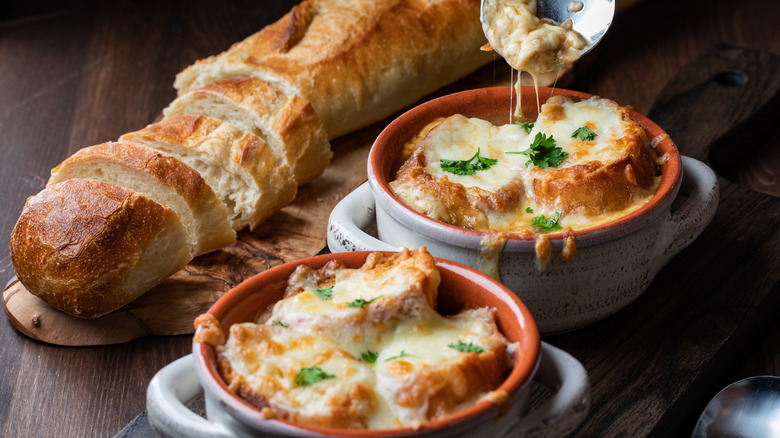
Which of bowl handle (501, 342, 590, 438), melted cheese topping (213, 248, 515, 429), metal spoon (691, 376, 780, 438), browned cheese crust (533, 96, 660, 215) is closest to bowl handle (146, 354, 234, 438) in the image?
melted cheese topping (213, 248, 515, 429)

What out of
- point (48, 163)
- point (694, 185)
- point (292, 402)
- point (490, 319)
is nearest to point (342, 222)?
point (490, 319)

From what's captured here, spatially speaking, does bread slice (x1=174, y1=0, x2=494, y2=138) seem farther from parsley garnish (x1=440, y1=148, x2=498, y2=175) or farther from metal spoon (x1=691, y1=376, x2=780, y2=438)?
metal spoon (x1=691, y1=376, x2=780, y2=438)

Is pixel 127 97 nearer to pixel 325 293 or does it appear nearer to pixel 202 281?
pixel 202 281

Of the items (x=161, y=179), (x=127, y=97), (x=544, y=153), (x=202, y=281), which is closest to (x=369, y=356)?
(x=544, y=153)

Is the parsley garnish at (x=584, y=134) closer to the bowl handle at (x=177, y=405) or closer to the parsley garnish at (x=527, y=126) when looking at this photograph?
the parsley garnish at (x=527, y=126)

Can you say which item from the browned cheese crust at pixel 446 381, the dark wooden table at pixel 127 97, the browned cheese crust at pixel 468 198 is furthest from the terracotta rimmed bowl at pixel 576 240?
the browned cheese crust at pixel 446 381

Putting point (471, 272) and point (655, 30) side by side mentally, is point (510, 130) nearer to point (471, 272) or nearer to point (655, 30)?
point (471, 272)
